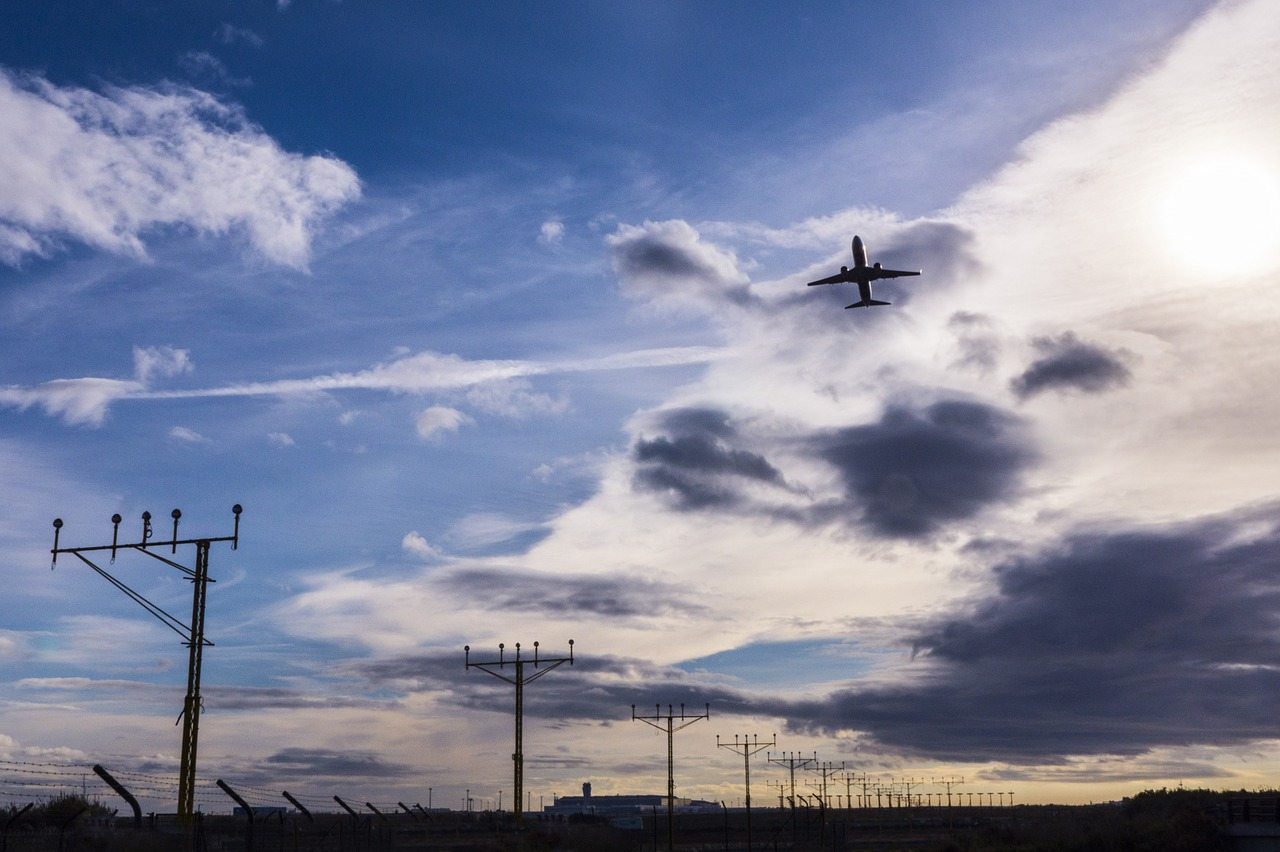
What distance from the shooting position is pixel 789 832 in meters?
150

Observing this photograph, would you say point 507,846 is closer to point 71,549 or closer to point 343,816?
point 343,816

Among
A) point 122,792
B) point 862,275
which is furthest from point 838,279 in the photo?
point 122,792

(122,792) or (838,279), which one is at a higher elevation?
(838,279)

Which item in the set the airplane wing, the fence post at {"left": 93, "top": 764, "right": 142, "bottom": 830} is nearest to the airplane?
the airplane wing

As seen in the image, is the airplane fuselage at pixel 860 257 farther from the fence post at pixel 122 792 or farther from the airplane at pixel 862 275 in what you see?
the fence post at pixel 122 792

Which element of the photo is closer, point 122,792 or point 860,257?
point 122,792

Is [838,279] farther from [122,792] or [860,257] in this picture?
[122,792]

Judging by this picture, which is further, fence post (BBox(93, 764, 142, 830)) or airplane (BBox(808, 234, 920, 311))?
airplane (BBox(808, 234, 920, 311))

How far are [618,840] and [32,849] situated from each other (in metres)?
78.8

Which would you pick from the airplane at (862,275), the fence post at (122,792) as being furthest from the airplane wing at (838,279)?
the fence post at (122,792)

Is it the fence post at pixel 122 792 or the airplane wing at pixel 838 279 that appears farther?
the airplane wing at pixel 838 279

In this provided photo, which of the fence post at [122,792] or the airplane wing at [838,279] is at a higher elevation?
the airplane wing at [838,279]

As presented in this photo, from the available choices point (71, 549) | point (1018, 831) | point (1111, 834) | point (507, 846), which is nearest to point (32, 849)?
point (71, 549)

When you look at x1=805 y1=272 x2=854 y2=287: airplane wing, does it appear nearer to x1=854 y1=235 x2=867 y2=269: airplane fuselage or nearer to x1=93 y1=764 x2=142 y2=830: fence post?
x1=854 y1=235 x2=867 y2=269: airplane fuselage
